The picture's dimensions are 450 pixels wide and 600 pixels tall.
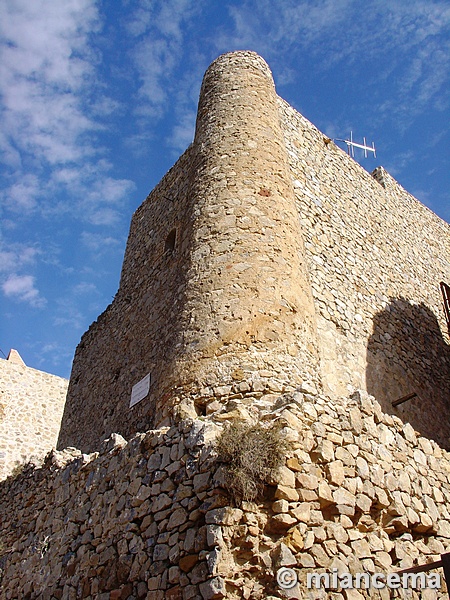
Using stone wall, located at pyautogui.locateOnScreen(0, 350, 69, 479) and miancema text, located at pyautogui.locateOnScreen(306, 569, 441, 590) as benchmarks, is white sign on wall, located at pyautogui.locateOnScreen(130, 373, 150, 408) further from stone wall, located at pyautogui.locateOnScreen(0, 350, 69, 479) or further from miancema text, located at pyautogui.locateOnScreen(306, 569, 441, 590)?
stone wall, located at pyautogui.locateOnScreen(0, 350, 69, 479)

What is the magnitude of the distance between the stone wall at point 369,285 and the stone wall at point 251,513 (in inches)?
62.4

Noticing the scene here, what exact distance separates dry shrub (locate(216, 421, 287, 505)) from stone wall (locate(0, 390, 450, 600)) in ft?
0.23

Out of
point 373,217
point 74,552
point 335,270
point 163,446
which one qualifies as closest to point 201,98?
point 335,270

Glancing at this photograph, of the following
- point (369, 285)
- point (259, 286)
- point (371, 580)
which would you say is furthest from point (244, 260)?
point (369, 285)

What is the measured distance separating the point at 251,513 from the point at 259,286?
2.68 m

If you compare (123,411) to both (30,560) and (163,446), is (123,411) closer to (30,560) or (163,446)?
(30,560)

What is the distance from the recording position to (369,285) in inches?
358

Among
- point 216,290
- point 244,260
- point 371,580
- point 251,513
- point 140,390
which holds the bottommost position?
point 371,580

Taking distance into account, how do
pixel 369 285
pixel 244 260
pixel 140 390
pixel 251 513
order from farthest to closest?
pixel 369 285 < pixel 140 390 < pixel 244 260 < pixel 251 513

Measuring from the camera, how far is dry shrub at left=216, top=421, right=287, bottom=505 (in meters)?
3.96

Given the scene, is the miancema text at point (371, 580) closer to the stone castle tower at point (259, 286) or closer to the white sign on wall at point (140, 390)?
the stone castle tower at point (259, 286)

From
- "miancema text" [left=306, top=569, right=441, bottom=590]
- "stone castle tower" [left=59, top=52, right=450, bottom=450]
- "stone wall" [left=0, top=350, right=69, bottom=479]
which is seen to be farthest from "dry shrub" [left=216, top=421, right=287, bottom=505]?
"stone wall" [left=0, top=350, right=69, bottom=479]

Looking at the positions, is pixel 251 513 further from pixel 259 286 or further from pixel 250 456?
pixel 259 286

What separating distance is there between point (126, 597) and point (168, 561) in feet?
1.68
